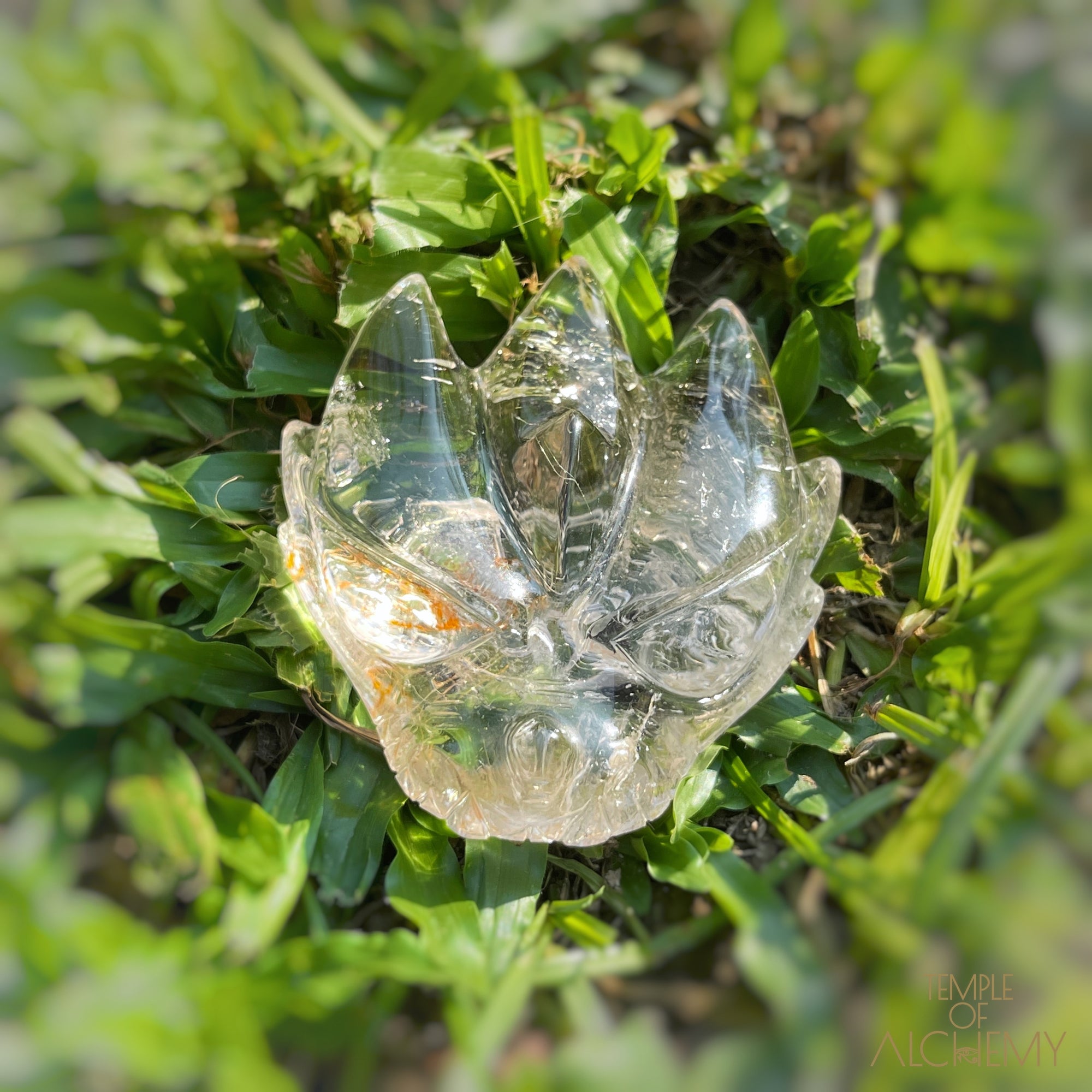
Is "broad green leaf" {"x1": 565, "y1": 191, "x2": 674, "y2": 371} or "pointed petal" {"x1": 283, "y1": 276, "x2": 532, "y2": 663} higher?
"broad green leaf" {"x1": 565, "y1": 191, "x2": 674, "y2": 371}

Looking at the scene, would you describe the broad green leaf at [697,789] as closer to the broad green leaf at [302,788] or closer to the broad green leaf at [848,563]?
the broad green leaf at [848,563]

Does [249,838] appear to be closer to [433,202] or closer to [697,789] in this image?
[697,789]

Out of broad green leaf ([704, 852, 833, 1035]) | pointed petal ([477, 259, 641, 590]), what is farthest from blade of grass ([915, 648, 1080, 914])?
pointed petal ([477, 259, 641, 590])

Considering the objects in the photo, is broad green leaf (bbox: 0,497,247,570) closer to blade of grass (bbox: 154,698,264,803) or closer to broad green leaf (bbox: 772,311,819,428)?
blade of grass (bbox: 154,698,264,803)

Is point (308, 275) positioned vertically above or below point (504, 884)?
above

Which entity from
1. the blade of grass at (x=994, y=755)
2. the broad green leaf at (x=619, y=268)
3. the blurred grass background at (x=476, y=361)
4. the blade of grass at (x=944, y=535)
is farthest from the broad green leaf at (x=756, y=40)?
the blade of grass at (x=994, y=755)

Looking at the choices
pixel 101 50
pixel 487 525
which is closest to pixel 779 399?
pixel 487 525

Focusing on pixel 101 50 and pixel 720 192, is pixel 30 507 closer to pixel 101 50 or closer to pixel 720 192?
pixel 101 50

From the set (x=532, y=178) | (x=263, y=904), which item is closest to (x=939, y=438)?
(x=532, y=178)
